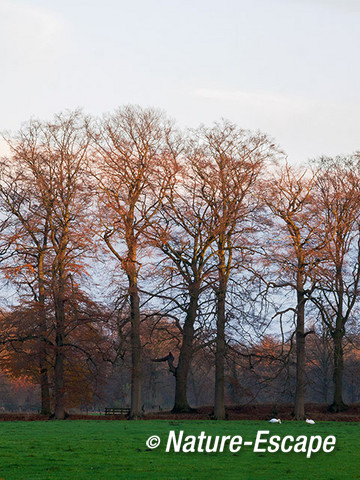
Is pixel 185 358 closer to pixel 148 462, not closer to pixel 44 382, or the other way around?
pixel 44 382

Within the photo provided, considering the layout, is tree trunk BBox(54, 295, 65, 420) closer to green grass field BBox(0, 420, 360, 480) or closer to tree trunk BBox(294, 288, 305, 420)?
tree trunk BBox(294, 288, 305, 420)

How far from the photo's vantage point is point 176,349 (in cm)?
4378

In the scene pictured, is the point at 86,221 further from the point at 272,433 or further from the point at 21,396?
the point at 21,396

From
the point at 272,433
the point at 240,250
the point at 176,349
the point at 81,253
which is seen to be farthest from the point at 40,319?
the point at 272,433

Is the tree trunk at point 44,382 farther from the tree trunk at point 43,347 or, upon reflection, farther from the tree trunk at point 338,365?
the tree trunk at point 338,365

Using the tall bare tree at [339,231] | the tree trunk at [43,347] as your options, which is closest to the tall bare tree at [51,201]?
the tree trunk at [43,347]

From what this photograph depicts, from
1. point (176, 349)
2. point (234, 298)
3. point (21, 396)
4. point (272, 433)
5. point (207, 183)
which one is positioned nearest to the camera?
point (272, 433)

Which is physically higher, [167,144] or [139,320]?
[167,144]

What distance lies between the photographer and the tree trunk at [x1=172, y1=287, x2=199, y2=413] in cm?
4028

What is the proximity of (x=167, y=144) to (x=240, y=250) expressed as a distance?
836 centimetres

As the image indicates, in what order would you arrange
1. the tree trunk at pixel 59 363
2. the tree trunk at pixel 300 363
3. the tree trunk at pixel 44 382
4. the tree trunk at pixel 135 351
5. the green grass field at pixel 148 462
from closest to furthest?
the green grass field at pixel 148 462 < the tree trunk at pixel 59 363 < the tree trunk at pixel 300 363 < the tree trunk at pixel 135 351 < the tree trunk at pixel 44 382

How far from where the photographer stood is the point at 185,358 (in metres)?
40.4

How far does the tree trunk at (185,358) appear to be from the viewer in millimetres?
40281

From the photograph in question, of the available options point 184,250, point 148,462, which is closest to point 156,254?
point 184,250
